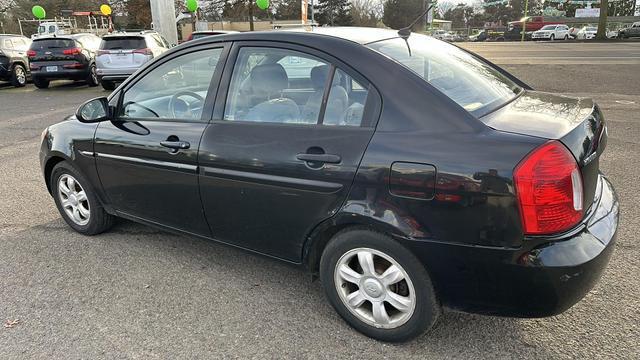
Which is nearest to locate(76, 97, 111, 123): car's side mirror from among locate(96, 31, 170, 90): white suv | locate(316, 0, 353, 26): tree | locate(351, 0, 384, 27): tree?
locate(96, 31, 170, 90): white suv

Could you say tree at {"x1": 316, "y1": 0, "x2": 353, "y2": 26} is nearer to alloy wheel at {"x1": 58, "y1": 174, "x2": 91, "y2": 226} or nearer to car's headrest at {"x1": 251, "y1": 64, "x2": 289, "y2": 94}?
alloy wheel at {"x1": 58, "y1": 174, "x2": 91, "y2": 226}

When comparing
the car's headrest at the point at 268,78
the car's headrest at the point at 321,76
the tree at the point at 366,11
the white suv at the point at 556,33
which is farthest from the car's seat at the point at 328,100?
the white suv at the point at 556,33

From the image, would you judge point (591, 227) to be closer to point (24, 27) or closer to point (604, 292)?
point (604, 292)

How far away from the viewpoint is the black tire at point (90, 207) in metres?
3.81

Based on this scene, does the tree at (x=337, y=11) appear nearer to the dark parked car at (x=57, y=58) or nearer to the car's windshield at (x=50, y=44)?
the dark parked car at (x=57, y=58)

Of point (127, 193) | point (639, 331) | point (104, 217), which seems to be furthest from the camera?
point (104, 217)

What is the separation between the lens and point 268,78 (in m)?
2.88

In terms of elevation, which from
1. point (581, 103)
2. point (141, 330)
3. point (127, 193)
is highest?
point (581, 103)

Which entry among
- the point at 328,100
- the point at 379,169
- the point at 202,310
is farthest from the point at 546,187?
the point at 202,310

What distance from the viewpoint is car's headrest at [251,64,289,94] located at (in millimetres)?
2857

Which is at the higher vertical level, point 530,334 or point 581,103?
point 581,103

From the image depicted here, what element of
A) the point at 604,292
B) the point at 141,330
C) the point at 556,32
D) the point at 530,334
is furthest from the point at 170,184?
the point at 556,32

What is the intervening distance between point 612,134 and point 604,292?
4.86 metres

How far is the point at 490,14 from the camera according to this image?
91000mm
